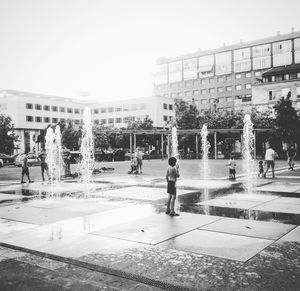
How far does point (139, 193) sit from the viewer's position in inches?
556

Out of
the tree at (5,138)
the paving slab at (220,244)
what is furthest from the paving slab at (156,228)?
the tree at (5,138)

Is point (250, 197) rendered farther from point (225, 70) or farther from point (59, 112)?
point (225, 70)

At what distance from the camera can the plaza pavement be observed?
5293mm

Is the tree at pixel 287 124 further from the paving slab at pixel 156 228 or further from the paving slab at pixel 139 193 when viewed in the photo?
the paving slab at pixel 156 228

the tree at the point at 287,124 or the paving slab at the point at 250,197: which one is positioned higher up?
the tree at the point at 287,124

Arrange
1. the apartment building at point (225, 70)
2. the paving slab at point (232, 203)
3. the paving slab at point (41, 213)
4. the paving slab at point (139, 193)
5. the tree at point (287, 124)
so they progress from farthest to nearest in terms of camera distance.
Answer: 1. the apartment building at point (225, 70)
2. the tree at point (287, 124)
3. the paving slab at point (139, 193)
4. the paving slab at point (232, 203)
5. the paving slab at point (41, 213)

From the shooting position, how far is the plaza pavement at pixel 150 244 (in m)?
5.29

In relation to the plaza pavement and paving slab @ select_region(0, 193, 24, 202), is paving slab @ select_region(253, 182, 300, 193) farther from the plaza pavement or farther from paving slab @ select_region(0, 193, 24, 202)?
paving slab @ select_region(0, 193, 24, 202)

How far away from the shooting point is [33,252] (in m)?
6.69

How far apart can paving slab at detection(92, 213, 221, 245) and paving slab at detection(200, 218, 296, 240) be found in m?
0.40

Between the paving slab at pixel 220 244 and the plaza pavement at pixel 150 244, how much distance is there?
0.02 m

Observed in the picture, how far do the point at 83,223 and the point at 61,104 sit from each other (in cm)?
8097

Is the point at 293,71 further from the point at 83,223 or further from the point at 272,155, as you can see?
the point at 83,223

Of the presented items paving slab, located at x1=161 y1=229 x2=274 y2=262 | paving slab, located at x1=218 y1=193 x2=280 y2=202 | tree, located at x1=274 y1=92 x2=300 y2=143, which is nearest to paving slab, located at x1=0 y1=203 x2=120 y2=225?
paving slab, located at x1=161 y1=229 x2=274 y2=262
